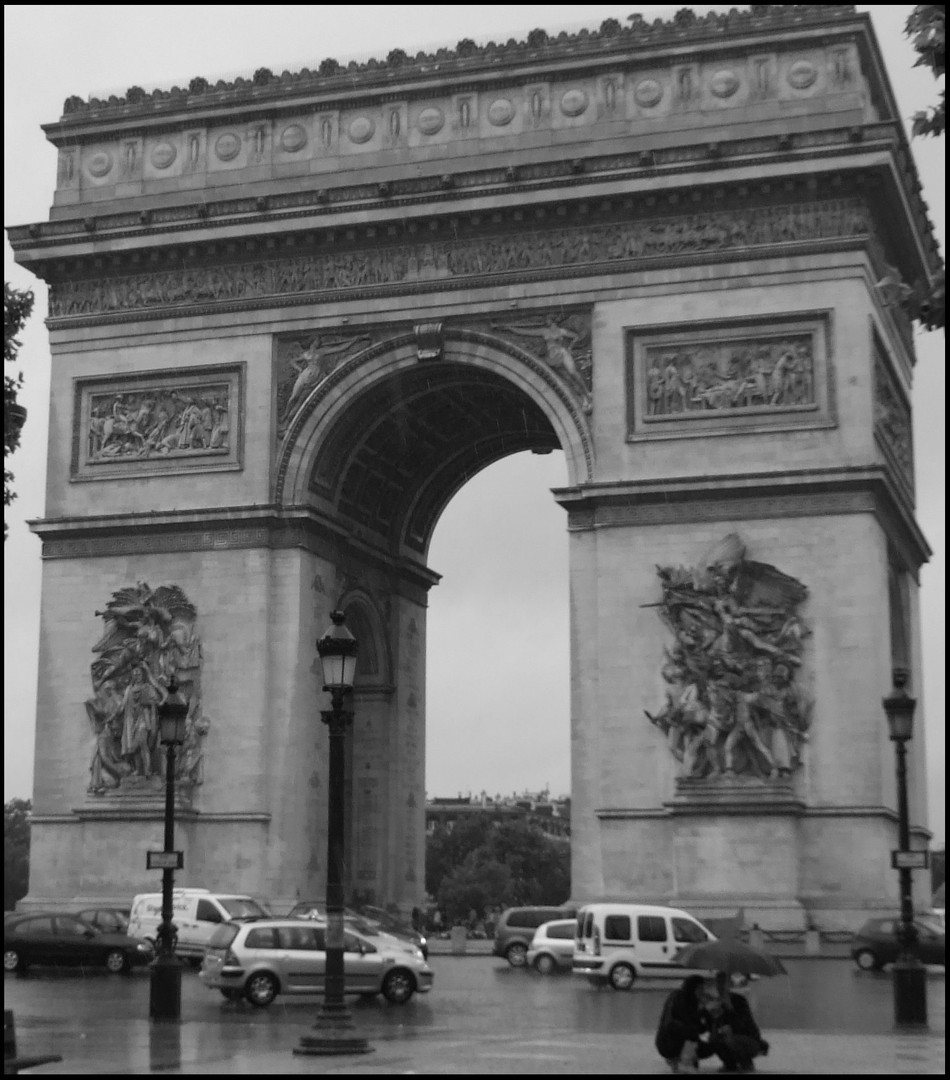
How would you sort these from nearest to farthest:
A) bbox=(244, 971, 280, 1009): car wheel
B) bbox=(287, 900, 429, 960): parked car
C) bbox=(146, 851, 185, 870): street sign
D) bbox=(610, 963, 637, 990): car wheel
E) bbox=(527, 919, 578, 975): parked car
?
bbox=(146, 851, 185, 870): street sign, bbox=(244, 971, 280, 1009): car wheel, bbox=(287, 900, 429, 960): parked car, bbox=(610, 963, 637, 990): car wheel, bbox=(527, 919, 578, 975): parked car

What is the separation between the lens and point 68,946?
133 feet

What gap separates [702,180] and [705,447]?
19.4 ft

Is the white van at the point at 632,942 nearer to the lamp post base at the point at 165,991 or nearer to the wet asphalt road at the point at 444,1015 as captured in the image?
the wet asphalt road at the point at 444,1015

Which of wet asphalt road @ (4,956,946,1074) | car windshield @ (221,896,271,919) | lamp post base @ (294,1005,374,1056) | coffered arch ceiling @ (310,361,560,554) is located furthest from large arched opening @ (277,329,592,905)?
lamp post base @ (294,1005,374,1056)

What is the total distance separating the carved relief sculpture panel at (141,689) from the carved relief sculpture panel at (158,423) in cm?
313

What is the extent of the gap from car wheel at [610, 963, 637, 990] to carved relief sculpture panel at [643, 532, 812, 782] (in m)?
6.26

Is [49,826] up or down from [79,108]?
down

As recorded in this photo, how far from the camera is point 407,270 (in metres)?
45.9

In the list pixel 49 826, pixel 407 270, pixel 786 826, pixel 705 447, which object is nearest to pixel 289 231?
pixel 407 270

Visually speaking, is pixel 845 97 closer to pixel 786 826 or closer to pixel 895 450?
pixel 895 450

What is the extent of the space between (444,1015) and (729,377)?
18.6 metres

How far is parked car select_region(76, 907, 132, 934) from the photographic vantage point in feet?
136

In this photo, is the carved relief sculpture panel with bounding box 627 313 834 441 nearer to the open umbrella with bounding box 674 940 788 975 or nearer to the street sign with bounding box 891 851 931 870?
the street sign with bounding box 891 851 931 870

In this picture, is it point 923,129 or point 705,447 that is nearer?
point 923,129
